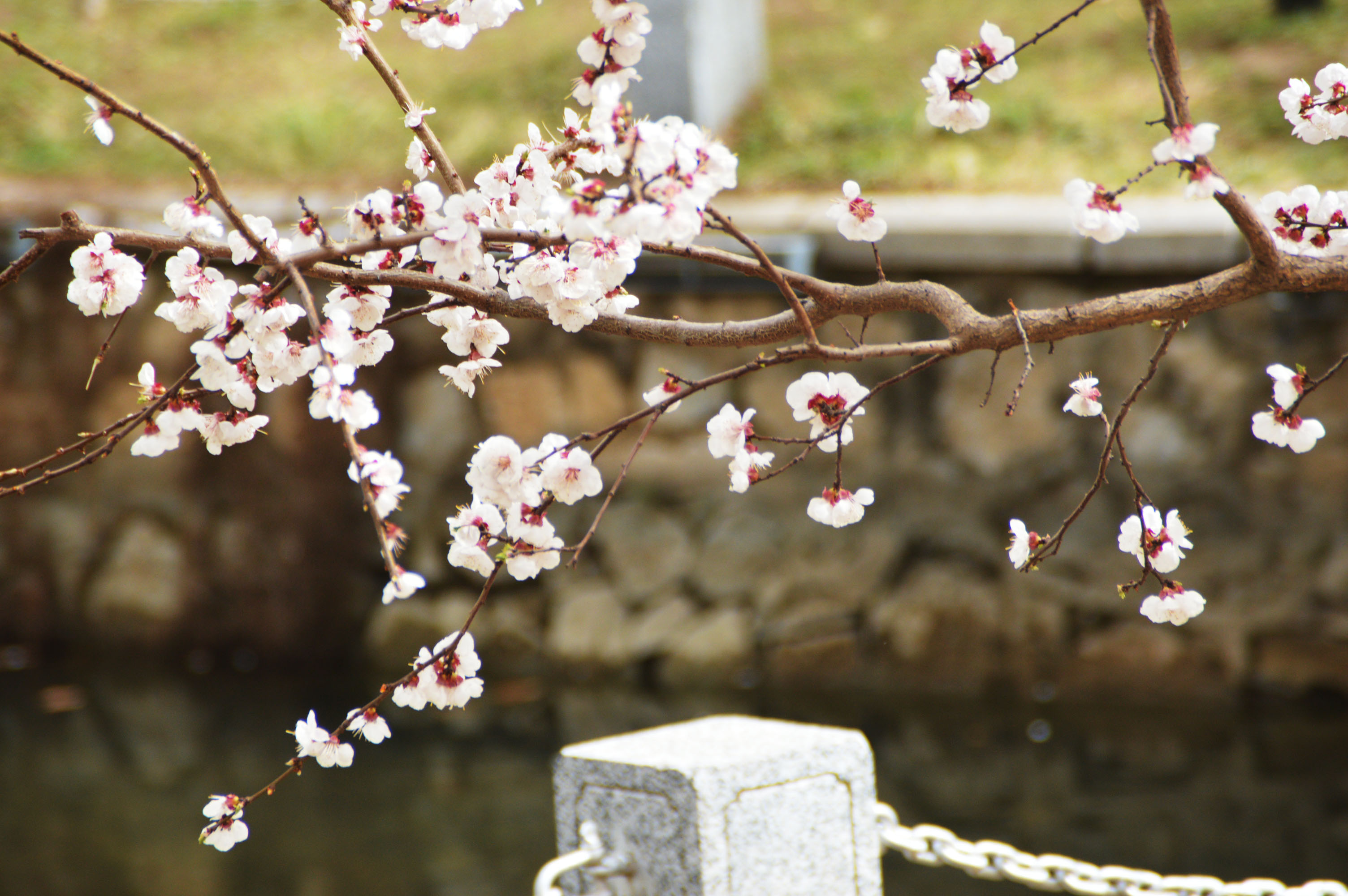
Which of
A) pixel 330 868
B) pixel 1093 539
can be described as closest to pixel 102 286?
pixel 330 868

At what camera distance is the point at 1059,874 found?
5.28ft

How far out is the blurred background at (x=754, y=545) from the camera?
2.91 m

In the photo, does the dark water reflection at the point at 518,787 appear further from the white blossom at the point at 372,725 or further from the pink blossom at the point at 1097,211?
the pink blossom at the point at 1097,211

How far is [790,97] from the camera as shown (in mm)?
4320

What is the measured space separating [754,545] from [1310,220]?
8.08 feet

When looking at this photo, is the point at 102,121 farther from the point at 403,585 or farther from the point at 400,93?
the point at 403,585

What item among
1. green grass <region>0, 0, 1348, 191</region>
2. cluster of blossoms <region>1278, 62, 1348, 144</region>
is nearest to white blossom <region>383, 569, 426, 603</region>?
cluster of blossoms <region>1278, 62, 1348, 144</region>

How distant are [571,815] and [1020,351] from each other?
224 cm

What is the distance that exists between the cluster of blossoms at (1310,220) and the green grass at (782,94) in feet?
7.71

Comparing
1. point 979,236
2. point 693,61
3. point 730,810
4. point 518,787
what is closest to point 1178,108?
point 730,810

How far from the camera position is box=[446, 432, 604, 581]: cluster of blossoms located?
45.3 inches

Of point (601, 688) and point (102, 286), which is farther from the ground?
point (601, 688)

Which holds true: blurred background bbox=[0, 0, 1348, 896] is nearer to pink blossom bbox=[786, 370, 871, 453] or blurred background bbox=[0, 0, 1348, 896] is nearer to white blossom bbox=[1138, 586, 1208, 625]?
white blossom bbox=[1138, 586, 1208, 625]

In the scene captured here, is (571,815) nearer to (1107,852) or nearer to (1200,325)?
(1107,852)
